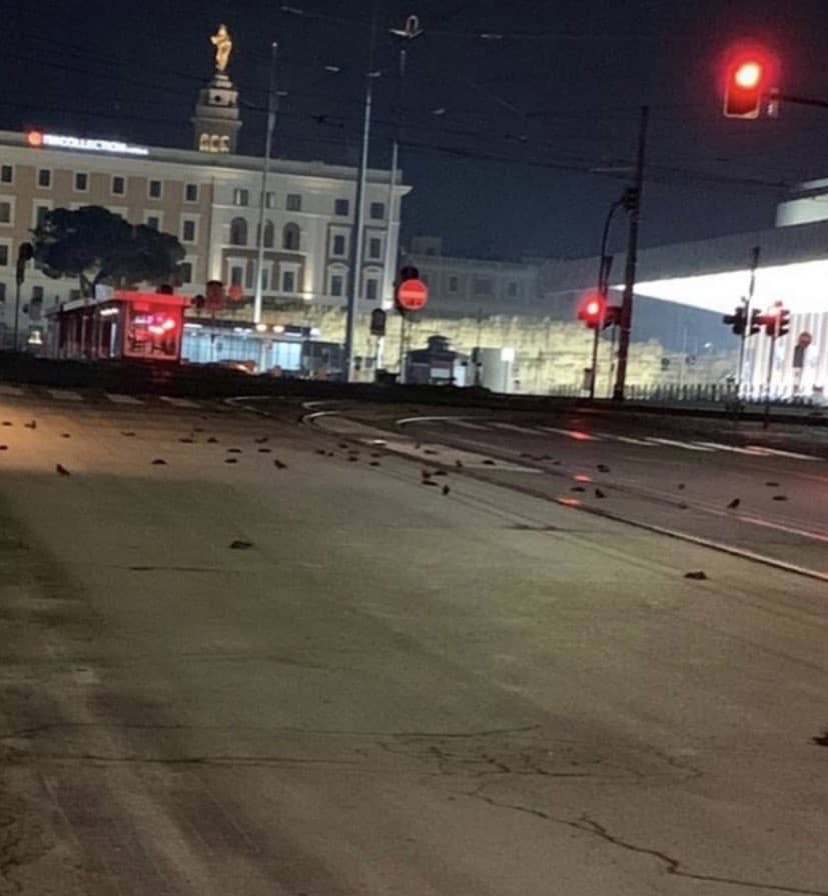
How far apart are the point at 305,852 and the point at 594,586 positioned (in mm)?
6385

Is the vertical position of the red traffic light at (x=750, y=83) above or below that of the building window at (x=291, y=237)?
below

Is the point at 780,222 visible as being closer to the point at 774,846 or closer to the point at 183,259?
the point at 183,259

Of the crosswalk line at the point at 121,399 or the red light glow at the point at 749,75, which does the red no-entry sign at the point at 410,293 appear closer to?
the crosswalk line at the point at 121,399

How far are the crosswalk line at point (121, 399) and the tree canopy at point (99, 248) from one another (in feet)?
294

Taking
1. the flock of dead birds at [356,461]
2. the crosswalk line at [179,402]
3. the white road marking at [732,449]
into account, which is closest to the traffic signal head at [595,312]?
the crosswalk line at [179,402]

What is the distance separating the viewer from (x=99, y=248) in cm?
12594

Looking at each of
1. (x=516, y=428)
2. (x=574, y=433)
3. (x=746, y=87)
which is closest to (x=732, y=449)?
(x=574, y=433)

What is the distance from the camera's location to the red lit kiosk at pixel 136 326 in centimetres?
5675

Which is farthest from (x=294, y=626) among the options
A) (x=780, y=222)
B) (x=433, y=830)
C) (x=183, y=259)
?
(x=183, y=259)

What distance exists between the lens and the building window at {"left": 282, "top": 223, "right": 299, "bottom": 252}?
142375 millimetres

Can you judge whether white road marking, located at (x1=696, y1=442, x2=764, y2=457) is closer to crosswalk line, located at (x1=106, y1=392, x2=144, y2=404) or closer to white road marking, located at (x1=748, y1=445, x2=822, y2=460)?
white road marking, located at (x1=748, y1=445, x2=822, y2=460)

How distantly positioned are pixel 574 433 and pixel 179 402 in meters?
8.92

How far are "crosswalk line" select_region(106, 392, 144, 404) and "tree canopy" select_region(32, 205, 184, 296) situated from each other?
8964cm

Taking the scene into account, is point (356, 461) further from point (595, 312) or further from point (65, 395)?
point (595, 312)
